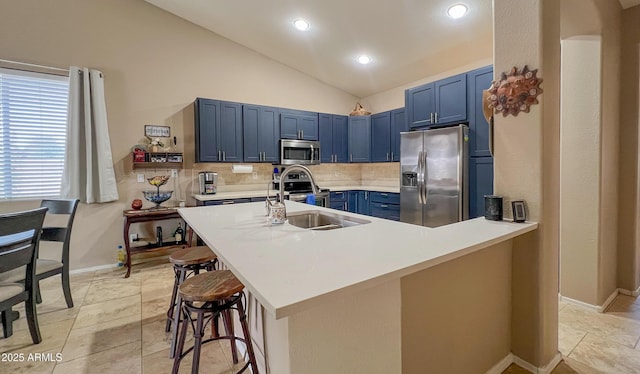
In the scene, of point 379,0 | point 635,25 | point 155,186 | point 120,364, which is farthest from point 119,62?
point 635,25

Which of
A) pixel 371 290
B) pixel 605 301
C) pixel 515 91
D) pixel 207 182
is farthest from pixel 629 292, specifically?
pixel 207 182

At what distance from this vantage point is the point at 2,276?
6.64 feet

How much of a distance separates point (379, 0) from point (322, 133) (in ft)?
7.81

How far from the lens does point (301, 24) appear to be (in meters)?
3.64

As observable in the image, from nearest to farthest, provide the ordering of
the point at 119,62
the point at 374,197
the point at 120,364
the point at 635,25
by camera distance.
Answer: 1. the point at 120,364
2. the point at 635,25
3. the point at 119,62
4. the point at 374,197

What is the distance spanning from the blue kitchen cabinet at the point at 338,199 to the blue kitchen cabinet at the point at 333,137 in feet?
2.13

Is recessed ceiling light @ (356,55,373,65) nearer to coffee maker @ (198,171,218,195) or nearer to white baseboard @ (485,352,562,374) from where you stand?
coffee maker @ (198,171,218,195)

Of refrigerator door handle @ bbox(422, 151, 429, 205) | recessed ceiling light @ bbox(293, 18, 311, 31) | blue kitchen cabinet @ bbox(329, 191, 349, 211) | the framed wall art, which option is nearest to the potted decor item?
the framed wall art

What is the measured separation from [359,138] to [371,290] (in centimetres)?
454

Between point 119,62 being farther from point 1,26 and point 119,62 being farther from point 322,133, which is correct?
point 322,133

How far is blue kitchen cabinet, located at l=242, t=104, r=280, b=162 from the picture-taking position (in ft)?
14.1

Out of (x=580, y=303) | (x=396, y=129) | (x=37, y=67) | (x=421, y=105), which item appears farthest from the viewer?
(x=396, y=129)

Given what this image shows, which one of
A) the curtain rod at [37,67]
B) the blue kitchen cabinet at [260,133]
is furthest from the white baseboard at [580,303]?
the curtain rod at [37,67]

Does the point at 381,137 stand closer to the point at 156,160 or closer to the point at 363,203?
the point at 363,203
